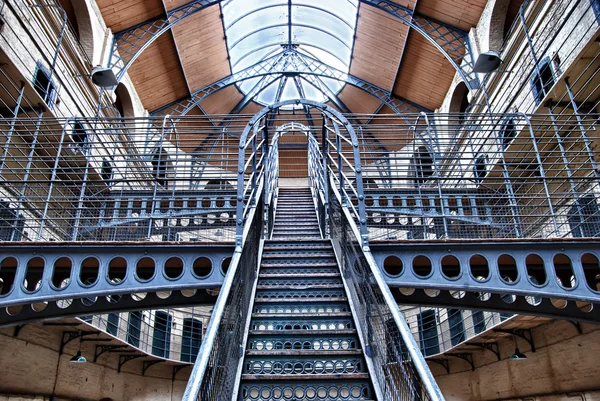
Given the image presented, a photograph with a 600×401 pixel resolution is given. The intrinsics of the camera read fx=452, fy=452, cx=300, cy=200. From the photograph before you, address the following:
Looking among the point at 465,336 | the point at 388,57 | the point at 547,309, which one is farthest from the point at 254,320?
the point at 388,57

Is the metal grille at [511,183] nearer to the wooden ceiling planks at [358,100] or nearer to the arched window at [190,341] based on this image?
the wooden ceiling planks at [358,100]

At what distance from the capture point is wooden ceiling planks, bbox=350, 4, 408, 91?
15688 mm

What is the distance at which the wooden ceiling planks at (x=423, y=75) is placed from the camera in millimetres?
15383

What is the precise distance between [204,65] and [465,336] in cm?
1329

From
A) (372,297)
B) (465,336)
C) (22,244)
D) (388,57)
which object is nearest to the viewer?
(372,297)

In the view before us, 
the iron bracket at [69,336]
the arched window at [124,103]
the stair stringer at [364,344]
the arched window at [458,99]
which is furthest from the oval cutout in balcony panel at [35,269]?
the arched window at [458,99]

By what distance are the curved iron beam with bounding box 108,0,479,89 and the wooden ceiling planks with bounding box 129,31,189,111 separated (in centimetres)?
84

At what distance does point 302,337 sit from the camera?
4.32 metres

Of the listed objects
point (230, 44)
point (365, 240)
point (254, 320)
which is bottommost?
point (254, 320)

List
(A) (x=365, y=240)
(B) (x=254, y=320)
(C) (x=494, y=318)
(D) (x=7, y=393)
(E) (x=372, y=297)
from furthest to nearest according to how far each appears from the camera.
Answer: (C) (x=494, y=318), (D) (x=7, y=393), (A) (x=365, y=240), (B) (x=254, y=320), (E) (x=372, y=297)

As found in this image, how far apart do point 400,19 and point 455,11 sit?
1620 millimetres

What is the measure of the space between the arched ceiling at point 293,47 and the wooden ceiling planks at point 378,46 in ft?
0.13

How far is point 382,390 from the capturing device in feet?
11.5

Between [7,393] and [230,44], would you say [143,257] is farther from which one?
[230,44]
